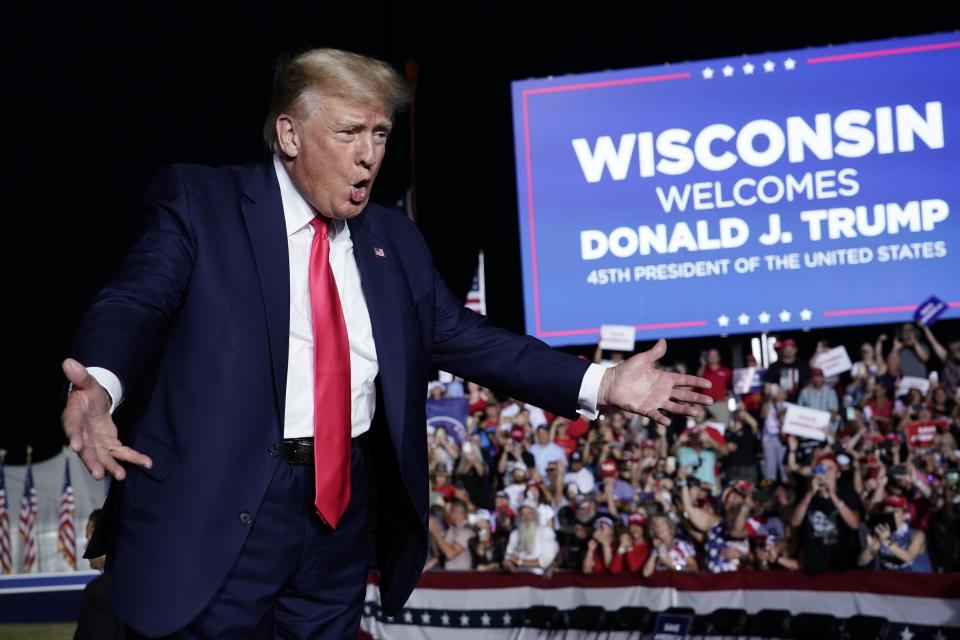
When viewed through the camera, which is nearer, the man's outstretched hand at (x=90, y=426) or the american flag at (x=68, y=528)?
the man's outstretched hand at (x=90, y=426)

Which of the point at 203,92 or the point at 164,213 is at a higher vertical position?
the point at 203,92

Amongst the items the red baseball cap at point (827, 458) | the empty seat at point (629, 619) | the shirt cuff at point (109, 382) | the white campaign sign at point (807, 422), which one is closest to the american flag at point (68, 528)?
the empty seat at point (629, 619)

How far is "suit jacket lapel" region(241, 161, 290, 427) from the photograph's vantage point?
1763 mm

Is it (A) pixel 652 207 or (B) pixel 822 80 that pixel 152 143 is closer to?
(A) pixel 652 207

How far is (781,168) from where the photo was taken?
946 centimetres

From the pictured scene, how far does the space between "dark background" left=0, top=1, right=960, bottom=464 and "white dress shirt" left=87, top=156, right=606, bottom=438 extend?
10.6 m

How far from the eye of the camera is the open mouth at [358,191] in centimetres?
189

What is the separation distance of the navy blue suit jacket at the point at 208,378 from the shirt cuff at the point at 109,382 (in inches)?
0.6

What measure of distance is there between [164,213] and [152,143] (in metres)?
12.0

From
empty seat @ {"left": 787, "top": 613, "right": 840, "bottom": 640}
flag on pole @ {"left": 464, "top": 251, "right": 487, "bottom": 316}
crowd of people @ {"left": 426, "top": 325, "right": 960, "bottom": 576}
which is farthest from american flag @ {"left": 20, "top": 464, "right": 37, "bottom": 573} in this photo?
empty seat @ {"left": 787, "top": 613, "right": 840, "bottom": 640}

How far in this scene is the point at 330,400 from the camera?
1.80m

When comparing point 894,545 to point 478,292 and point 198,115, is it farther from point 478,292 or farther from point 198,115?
point 198,115

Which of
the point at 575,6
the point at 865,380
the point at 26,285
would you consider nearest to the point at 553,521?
the point at 865,380

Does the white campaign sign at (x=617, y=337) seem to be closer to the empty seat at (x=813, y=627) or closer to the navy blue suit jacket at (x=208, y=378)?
the empty seat at (x=813, y=627)
